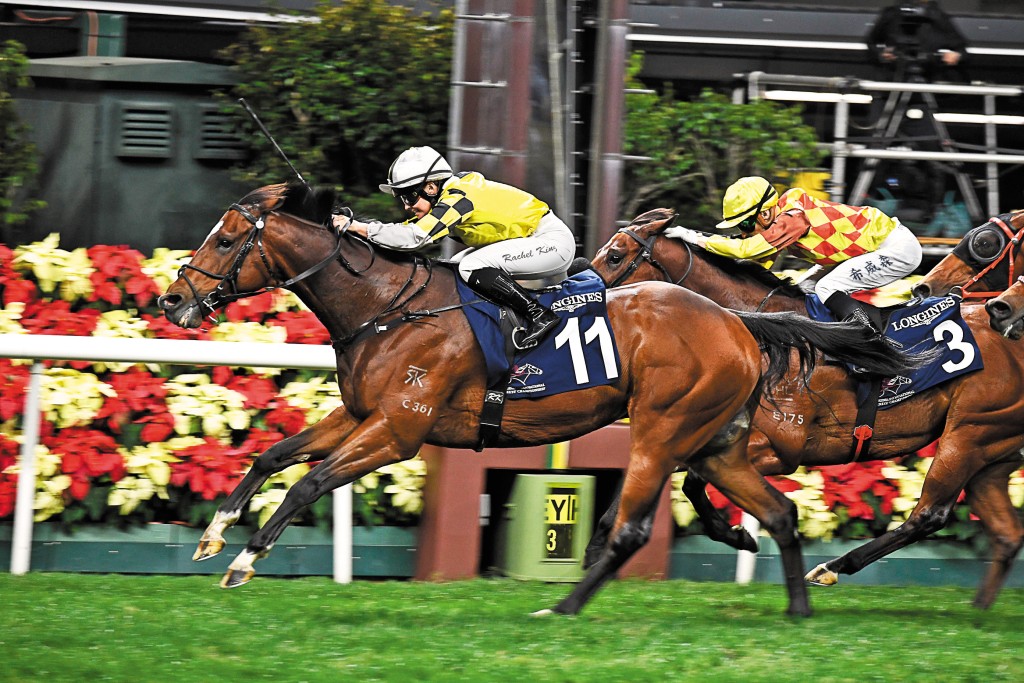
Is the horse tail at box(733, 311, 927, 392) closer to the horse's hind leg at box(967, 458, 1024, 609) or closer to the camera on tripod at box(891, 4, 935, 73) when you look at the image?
the horse's hind leg at box(967, 458, 1024, 609)

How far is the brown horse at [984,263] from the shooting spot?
22.4 feet

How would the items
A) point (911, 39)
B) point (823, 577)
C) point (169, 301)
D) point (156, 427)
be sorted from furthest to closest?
point (911, 39) < point (156, 427) < point (823, 577) < point (169, 301)

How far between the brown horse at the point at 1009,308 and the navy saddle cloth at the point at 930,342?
18 cm

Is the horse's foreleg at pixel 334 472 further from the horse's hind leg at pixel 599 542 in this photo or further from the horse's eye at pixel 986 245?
the horse's eye at pixel 986 245

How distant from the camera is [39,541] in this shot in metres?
6.59

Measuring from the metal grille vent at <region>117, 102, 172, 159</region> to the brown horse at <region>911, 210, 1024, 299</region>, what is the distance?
5.22 metres


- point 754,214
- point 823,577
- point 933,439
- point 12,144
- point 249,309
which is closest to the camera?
point 823,577

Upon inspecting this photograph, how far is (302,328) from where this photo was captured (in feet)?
23.8

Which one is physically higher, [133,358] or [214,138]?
[214,138]

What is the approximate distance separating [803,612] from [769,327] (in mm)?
1183

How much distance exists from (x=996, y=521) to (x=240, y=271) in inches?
138

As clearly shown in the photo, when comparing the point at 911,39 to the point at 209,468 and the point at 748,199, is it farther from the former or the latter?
the point at 209,468

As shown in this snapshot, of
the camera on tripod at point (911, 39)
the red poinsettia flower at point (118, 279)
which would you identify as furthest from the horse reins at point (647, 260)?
the camera on tripod at point (911, 39)

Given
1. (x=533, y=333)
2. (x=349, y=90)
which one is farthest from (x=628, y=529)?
(x=349, y=90)
